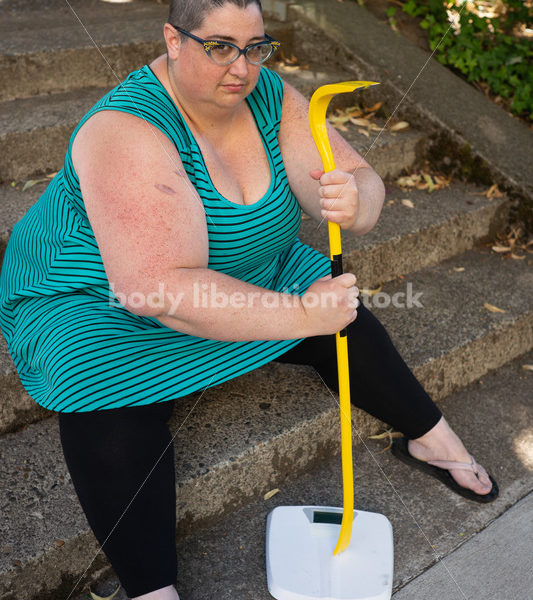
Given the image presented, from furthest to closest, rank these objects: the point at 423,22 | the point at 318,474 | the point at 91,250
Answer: the point at 423,22
the point at 318,474
the point at 91,250

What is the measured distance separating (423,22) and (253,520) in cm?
333

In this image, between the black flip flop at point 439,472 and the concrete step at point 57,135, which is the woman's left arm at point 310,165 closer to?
the black flip flop at point 439,472

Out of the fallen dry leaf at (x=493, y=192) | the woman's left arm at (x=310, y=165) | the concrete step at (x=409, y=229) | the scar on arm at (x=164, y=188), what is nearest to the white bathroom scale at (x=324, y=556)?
the woman's left arm at (x=310, y=165)

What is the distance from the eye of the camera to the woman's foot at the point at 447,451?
225cm

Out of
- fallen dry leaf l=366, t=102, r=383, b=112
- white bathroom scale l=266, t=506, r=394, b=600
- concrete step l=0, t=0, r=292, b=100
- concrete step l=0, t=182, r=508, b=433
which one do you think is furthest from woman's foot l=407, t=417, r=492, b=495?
concrete step l=0, t=0, r=292, b=100

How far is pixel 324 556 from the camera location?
6.40 feet

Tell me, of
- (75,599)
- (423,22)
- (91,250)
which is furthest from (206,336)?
(423,22)

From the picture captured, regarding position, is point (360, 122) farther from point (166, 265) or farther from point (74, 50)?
point (166, 265)

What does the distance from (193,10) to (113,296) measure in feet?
2.62

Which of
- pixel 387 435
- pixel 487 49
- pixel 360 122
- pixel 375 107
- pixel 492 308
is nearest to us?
pixel 387 435

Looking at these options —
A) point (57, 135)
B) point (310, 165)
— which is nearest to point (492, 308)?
point (310, 165)

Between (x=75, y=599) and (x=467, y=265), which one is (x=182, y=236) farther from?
(x=467, y=265)

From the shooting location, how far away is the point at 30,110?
10.2 feet

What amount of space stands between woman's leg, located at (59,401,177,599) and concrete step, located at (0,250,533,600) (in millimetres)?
190
